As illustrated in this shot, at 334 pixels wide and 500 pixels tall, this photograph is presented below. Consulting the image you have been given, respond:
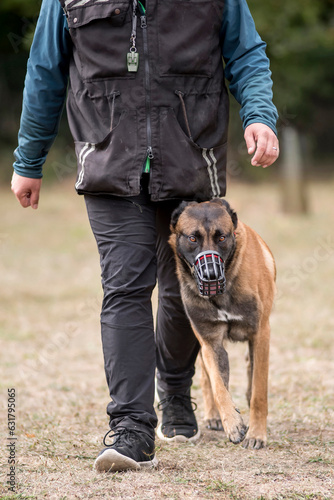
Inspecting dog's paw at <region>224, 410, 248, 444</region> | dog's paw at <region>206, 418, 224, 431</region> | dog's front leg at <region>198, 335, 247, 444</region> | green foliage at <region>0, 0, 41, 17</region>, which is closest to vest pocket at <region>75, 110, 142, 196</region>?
dog's front leg at <region>198, 335, 247, 444</region>

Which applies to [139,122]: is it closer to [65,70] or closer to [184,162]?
[184,162]

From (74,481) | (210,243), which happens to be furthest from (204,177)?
(74,481)

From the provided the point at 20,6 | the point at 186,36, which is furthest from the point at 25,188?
the point at 20,6

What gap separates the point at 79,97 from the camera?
3.06m

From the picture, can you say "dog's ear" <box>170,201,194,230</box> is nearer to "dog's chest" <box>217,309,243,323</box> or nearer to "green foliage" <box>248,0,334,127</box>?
"dog's chest" <box>217,309,243,323</box>

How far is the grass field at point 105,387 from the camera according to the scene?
2.71m

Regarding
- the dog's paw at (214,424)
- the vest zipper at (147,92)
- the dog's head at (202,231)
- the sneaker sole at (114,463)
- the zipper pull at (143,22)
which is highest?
the zipper pull at (143,22)

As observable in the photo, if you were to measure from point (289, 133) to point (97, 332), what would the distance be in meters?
9.02

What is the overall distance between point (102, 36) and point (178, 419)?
186 cm

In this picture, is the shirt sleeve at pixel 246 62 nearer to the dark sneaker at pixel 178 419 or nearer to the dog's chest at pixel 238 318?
the dog's chest at pixel 238 318

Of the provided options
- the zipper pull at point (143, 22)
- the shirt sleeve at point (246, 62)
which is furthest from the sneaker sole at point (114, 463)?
the zipper pull at point (143, 22)

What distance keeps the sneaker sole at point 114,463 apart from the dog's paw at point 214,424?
98 cm

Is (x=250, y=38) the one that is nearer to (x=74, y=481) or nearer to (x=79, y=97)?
(x=79, y=97)

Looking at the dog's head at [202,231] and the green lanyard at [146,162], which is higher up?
the green lanyard at [146,162]
